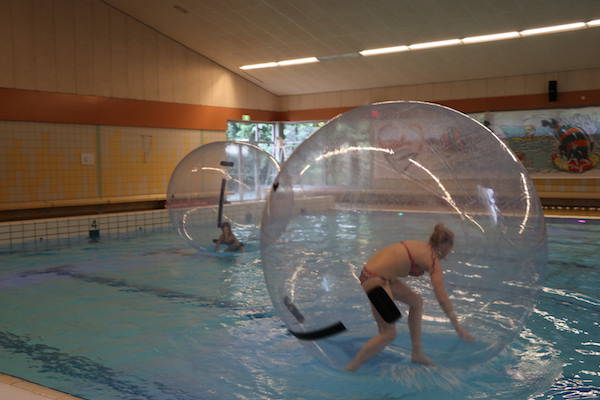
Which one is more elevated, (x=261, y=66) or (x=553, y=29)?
(x=261, y=66)

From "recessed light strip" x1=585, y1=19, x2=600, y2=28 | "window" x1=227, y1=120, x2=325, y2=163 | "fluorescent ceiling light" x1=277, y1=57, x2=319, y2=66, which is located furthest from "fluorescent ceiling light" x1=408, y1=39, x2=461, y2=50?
"window" x1=227, y1=120, x2=325, y2=163

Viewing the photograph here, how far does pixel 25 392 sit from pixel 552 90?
38.9 feet

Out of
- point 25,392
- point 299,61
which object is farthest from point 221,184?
point 299,61

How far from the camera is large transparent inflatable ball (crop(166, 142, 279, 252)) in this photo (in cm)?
631

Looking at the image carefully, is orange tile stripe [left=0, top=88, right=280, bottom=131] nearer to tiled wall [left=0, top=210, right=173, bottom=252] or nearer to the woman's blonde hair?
tiled wall [left=0, top=210, right=173, bottom=252]

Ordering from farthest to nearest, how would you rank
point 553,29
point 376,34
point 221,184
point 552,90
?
1. point 552,90
2. point 376,34
3. point 553,29
4. point 221,184

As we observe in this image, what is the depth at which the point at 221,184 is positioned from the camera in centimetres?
627

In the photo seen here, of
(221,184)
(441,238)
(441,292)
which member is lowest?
(441,292)

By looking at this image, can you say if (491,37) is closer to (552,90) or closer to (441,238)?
(552,90)

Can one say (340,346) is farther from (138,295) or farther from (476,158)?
(138,295)

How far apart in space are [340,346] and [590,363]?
1.70 metres

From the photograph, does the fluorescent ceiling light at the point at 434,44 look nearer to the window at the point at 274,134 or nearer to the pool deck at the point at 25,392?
the window at the point at 274,134

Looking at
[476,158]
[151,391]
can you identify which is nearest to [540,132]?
[476,158]

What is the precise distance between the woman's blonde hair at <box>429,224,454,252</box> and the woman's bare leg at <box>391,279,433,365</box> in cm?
26
